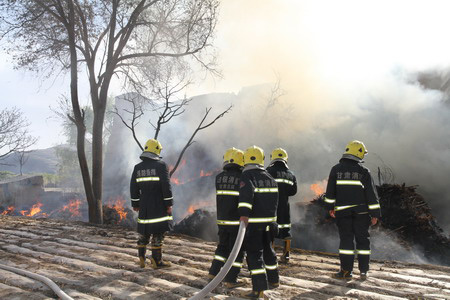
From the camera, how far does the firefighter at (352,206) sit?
16.1 feet

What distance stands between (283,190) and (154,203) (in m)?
2.02

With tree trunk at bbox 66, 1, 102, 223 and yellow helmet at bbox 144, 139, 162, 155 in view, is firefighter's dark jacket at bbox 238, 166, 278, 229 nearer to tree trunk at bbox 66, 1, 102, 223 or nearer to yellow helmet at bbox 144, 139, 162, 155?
yellow helmet at bbox 144, 139, 162, 155

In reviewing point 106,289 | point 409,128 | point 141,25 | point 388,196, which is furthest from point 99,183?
point 409,128

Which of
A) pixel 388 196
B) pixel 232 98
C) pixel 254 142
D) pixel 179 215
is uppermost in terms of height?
pixel 232 98

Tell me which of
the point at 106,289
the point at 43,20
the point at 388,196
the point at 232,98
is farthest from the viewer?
the point at 232,98

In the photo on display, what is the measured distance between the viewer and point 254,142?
53.6 ft

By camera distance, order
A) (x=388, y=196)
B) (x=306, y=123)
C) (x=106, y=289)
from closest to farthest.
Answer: (x=106, y=289) → (x=388, y=196) → (x=306, y=123)

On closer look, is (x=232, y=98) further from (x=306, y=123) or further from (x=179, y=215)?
(x=179, y=215)

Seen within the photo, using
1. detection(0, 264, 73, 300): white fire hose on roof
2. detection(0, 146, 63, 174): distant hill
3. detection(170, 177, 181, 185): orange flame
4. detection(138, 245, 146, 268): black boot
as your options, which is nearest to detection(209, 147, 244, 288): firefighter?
detection(138, 245, 146, 268): black boot

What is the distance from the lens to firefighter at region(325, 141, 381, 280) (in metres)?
4.91

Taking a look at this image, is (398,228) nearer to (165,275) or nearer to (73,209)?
(165,275)

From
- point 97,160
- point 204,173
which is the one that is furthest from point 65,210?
point 97,160

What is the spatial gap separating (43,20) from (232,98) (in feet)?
30.3

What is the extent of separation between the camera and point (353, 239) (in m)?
4.98
